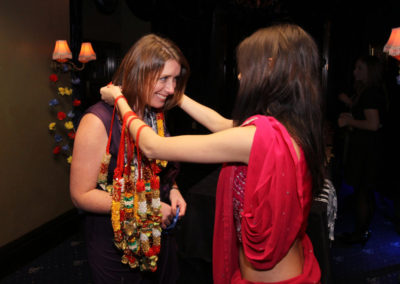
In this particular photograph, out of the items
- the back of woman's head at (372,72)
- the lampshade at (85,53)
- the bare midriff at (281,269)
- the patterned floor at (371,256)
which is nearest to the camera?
the bare midriff at (281,269)

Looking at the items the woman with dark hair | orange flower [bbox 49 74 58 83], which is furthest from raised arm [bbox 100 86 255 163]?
orange flower [bbox 49 74 58 83]

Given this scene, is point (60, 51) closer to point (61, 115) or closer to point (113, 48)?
point (61, 115)

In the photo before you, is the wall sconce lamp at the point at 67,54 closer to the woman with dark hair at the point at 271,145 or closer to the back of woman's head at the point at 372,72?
the woman with dark hair at the point at 271,145

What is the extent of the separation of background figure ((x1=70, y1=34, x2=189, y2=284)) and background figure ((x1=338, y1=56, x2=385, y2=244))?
2.33 m

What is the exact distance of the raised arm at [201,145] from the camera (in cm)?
115

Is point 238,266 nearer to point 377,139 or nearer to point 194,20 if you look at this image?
point 377,139

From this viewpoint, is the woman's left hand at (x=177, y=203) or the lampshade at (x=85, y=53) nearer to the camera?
the woman's left hand at (x=177, y=203)

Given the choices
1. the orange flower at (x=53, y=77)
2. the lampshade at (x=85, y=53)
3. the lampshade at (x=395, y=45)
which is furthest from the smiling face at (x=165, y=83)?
the lampshade at (x=395, y=45)

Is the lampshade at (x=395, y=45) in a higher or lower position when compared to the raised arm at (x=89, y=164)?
higher

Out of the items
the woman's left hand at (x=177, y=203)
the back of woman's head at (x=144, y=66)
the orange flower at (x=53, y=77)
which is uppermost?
the back of woman's head at (x=144, y=66)

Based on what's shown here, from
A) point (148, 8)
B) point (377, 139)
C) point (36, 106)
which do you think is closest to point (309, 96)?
point (377, 139)

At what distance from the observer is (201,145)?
1.18m

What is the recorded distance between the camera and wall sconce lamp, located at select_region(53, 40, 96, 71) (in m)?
3.30

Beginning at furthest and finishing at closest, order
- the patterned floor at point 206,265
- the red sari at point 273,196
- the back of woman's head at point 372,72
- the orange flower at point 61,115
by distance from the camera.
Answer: the orange flower at point 61,115
the back of woman's head at point 372,72
the patterned floor at point 206,265
the red sari at point 273,196
